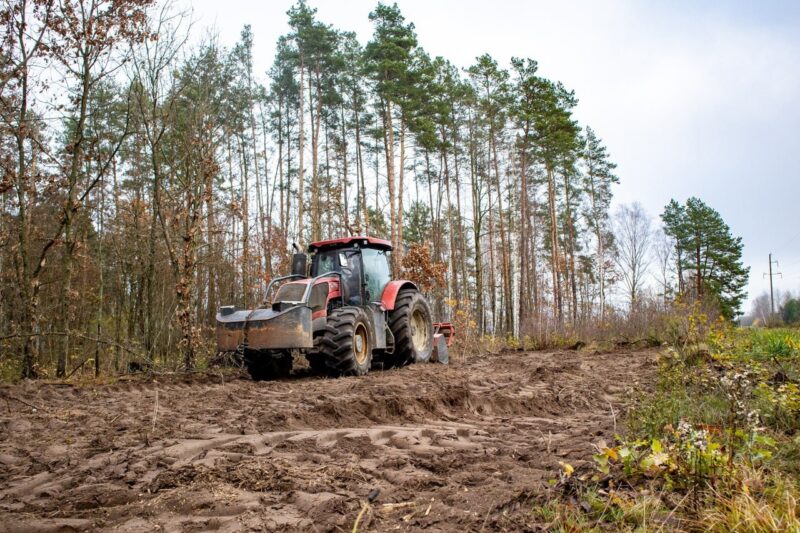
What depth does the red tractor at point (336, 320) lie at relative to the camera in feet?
27.9

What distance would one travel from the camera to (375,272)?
34.7 ft

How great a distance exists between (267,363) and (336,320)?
1365 millimetres

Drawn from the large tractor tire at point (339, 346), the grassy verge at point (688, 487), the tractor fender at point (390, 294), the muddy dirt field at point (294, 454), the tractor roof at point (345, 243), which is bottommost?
the muddy dirt field at point (294, 454)

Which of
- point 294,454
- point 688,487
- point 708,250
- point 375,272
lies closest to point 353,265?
point 375,272

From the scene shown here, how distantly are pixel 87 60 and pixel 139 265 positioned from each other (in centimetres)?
681

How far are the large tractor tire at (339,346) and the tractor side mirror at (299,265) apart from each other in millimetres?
969

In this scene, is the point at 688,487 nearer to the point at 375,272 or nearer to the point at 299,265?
the point at 299,265

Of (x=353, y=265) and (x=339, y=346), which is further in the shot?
(x=353, y=265)

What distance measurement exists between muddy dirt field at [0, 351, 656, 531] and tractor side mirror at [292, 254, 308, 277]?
256cm

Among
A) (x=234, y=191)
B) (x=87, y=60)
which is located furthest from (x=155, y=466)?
(x=234, y=191)

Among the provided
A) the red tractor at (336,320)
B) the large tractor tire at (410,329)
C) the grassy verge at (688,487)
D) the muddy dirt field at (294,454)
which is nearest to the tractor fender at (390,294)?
the red tractor at (336,320)

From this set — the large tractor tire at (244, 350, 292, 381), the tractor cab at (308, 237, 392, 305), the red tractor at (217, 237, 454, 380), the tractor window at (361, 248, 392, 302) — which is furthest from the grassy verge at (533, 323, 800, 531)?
the tractor window at (361, 248, 392, 302)

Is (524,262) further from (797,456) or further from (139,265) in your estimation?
(797,456)

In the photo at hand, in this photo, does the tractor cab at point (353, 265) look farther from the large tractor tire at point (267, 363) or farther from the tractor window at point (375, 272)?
the large tractor tire at point (267, 363)
